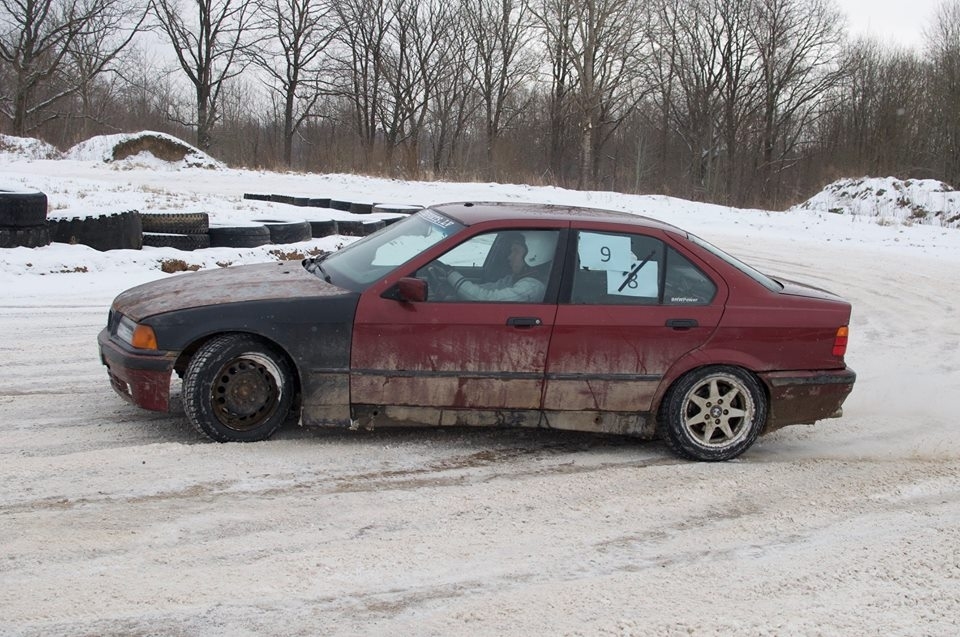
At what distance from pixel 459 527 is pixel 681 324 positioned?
194 cm

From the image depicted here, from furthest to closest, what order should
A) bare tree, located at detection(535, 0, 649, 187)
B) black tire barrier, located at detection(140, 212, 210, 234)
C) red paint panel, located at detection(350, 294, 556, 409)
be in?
bare tree, located at detection(535, 0, 649, 187) → black tire barrier, located at detection(140, 212, 210, 234) → red paint panel, located at detection(350, 294, 556, 409)

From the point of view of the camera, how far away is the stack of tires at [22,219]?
10875 millimetres

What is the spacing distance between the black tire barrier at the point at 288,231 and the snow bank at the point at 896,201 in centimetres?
1850

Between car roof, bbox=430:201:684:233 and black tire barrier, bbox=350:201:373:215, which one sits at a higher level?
black tire barrier, bbox=350:201:373:215

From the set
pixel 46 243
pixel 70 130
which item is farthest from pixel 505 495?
pixel 70 130

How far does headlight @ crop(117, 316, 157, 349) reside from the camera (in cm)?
519

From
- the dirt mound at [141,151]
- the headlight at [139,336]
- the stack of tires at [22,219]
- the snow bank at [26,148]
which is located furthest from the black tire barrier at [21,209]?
the snow bank at [26,148]

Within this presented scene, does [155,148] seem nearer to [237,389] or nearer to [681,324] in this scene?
[237,389]

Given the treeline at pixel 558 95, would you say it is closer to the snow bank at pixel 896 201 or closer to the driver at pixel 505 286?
the snow bank at pixel 896 201

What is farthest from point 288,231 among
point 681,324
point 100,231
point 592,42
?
point 592,42

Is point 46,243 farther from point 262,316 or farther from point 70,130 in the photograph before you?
point 70,130

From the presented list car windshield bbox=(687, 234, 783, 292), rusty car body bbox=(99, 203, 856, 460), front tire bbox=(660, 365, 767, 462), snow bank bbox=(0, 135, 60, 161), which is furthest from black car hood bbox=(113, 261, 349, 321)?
snow bank bbox=(0, 135, 60, 161)

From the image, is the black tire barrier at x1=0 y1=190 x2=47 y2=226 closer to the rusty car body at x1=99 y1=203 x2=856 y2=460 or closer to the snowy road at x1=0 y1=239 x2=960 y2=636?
the snowy road at x1=0 y1=239 x2=960 y2=636

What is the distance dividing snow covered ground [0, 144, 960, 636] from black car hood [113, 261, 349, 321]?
75 centimetres
